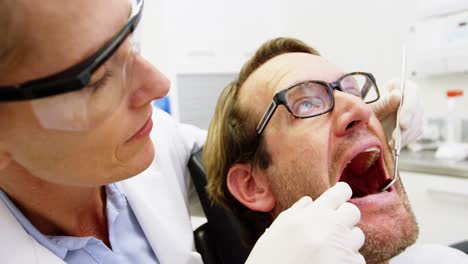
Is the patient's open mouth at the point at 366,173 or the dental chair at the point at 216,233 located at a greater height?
the patient's open mouth at the point at 366,173

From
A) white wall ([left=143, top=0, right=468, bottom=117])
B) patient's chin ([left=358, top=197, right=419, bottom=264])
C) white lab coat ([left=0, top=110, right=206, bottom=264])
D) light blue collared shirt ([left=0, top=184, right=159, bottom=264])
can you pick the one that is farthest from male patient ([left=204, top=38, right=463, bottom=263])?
white wall ([left=143, top=0, right=468, bottom=117])

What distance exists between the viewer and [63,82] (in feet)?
1.72

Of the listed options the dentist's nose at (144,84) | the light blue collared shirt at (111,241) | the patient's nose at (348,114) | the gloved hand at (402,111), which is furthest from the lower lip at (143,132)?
the gloved hand at (402,111)

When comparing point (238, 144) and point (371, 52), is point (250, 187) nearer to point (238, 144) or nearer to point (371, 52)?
point (238, 144)

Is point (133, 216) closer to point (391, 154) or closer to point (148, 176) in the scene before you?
point (148, 176)

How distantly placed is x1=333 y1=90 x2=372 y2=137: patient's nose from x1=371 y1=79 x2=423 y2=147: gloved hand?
216mm

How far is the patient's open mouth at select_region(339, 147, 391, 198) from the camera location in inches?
42.6

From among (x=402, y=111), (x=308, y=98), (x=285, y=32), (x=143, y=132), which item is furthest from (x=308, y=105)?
(x=285, y=32)

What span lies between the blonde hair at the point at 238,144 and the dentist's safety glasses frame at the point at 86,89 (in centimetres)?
53

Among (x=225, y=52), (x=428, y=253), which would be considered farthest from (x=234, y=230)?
(x=225, y=52)

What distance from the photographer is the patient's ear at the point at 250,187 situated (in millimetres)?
1086

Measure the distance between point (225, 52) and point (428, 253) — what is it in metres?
1.89

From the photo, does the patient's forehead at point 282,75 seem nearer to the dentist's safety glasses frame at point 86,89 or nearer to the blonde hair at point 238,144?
the blonde hair at point 238,144

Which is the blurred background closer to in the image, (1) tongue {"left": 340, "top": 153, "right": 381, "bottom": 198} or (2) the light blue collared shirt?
(1) tongue {"left": 340, "top": 153, "right": 381, "bottom": 198}
